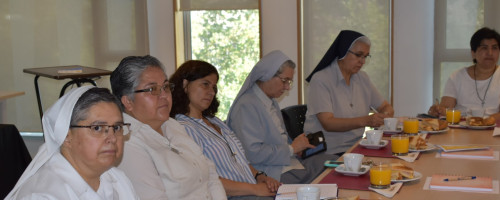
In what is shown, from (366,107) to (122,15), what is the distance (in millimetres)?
3356

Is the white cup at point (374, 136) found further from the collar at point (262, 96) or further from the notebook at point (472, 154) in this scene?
the collar at point (262, 96)

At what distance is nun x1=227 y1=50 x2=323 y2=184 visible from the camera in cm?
316

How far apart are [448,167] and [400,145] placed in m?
0.30

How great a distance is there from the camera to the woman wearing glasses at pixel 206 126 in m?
2.78

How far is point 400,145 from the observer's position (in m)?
2.83

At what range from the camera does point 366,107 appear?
13.8ft

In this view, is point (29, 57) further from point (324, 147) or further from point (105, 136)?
point (105, 136)

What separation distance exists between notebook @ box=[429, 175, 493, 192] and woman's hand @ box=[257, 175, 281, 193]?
2.71ft

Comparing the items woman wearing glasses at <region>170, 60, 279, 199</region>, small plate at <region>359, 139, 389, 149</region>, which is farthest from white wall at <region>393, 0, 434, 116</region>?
woman wearing glasses at <region>170, 60, 279, 199</region>

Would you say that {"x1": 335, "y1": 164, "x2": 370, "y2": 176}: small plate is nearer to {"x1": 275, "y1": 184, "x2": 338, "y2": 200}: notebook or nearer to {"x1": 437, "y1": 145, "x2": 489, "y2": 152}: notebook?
{"x1": 275, "y1": 184, "x2": 338, "y2": 200}: notebook

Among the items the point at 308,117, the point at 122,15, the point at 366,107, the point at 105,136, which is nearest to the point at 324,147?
the point at 308,117

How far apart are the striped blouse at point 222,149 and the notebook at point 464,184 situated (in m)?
1.01

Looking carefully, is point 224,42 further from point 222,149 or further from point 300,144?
point 222,149

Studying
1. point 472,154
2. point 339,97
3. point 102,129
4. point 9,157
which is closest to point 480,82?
point 339,97
